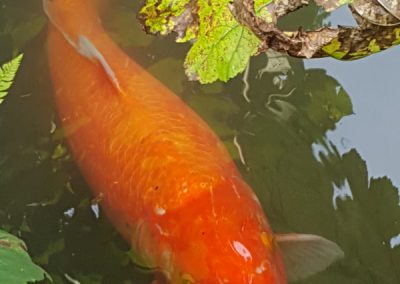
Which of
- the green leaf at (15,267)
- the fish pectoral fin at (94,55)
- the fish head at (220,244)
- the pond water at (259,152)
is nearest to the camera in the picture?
the green leaf at (15,267)

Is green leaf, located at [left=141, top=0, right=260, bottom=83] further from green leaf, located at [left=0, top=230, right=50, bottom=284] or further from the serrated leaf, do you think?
green leaf, located at [left=0, top=230, right=50, bottom=284]

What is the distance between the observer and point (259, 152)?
2.33m

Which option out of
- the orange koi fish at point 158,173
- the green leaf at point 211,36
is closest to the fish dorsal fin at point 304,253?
the orange koi fish at point 158,173

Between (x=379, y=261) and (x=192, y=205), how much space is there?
712mm

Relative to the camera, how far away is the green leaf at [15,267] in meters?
1.29

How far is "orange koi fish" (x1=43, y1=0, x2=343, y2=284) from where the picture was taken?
165cm

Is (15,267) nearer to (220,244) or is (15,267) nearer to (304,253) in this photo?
(220,244)

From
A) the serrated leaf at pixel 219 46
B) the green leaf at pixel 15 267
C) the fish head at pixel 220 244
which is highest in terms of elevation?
the serrated leaf at pixel 219 46

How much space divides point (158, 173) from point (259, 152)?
23.9 inches

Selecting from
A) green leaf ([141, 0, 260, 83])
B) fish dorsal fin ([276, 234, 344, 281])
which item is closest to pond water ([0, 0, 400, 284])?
fish dorsal fin ([276, 234, 344, 281])

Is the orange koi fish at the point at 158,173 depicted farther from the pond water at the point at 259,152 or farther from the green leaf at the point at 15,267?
the green leaf at the point at 15,267

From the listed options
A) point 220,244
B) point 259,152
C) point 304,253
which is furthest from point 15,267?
point 259,152

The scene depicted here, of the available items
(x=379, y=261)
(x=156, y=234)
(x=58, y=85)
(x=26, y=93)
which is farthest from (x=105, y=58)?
(x=379, y=261)

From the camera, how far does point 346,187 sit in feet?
7.41
